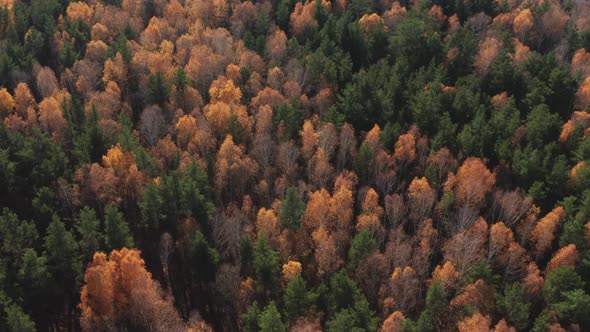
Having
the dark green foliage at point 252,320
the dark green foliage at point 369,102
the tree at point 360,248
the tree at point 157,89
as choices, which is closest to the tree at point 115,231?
the dark green foliage at point 252,320

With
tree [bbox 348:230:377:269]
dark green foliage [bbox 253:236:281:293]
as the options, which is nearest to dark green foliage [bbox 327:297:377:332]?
tree [bbox 348:230:377:269]

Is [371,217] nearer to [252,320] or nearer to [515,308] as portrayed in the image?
[515,308]

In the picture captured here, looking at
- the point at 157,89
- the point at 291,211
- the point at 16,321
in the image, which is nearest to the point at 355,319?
the point at 291,211

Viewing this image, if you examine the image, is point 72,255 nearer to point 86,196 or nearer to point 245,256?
point 86,196

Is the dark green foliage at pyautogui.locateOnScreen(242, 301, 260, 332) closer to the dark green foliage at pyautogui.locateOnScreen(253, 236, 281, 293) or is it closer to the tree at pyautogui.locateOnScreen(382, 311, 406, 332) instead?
the dark green foliage at pyautogui.locateOnScreen(253, 236, 281, 293)

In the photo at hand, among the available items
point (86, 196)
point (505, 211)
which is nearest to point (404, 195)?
point (505, 211)

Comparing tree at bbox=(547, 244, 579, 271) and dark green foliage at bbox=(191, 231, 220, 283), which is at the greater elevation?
dark green foliage at bbox=(191, 231, 220, 283)
